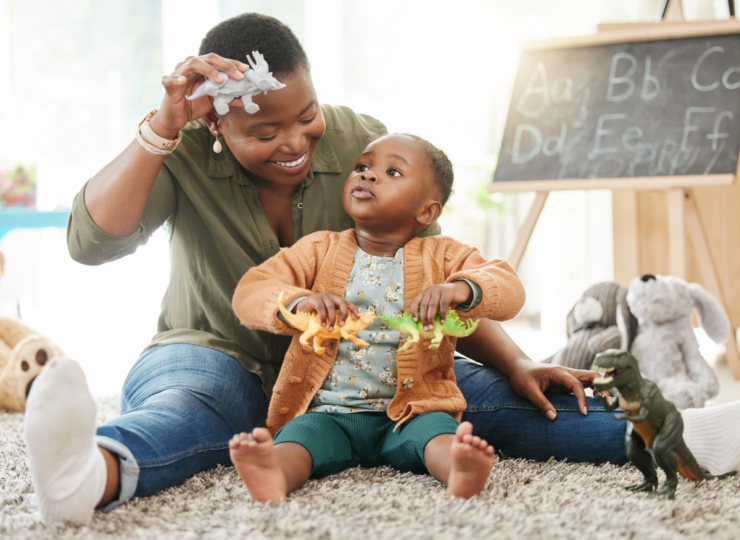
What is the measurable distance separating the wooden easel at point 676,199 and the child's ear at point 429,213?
43.8 inches

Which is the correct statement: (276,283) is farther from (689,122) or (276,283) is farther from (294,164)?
(689,122)

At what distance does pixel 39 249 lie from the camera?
4.73 metres

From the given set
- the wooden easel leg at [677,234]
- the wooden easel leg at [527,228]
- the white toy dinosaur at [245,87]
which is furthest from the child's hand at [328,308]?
the wooden easel leg at [677,234]

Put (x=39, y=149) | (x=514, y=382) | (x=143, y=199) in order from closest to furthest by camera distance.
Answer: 1. (x=143, y=199)
2. (x=514, y=382)
3. (x=39, y=149)

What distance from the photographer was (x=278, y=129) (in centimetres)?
124

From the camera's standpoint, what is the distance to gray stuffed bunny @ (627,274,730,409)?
2.00 metres

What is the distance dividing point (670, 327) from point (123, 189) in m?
1.65

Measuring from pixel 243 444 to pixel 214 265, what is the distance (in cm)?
55

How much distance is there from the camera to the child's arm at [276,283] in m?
1.12

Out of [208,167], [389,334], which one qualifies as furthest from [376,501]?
[208,167]

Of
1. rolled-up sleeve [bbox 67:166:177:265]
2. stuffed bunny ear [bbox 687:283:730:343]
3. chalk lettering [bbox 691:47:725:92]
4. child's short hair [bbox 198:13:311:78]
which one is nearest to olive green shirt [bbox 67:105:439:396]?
rolled-up sleeve [bbox 67:166:177:265]

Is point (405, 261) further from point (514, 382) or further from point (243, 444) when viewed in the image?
point (243, 444)

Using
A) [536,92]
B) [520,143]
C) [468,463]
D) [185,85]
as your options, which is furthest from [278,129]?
[536,92]

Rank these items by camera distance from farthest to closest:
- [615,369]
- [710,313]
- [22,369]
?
[710,313] < [22,369] < [615,369]
